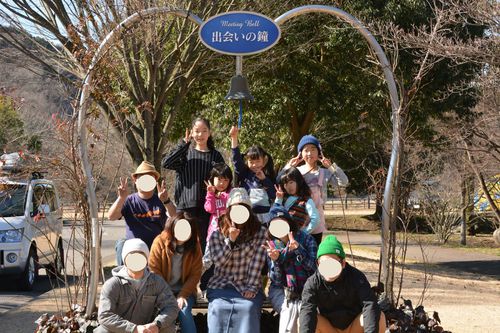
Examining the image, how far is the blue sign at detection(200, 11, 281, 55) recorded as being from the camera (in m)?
6.59

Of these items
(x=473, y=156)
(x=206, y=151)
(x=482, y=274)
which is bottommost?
(x=482, y=274)

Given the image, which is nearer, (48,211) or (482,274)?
(48,211)

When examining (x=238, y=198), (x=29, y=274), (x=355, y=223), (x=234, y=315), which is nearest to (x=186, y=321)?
(x=234, y=315)

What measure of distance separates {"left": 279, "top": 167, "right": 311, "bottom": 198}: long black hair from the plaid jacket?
1.75 ft

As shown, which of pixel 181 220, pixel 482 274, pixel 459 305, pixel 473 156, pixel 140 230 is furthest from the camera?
pixel 473 156

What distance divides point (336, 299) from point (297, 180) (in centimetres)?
123

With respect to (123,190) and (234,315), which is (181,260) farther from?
(123,190)

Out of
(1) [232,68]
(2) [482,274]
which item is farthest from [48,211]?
(2) [482,274]

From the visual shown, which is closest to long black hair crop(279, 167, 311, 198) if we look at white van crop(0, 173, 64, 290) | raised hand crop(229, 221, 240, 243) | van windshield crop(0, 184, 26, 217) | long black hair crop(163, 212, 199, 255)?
raised hand crop(229, 221, 240, 243)

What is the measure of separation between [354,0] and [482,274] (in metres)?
7.05

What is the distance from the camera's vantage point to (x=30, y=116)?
26.1 m

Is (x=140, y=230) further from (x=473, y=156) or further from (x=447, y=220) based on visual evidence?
(x=447, y=220)

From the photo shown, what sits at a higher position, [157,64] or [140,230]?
[157,64]

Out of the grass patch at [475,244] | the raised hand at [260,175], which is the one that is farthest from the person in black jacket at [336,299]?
the grass patch at [475,244]
